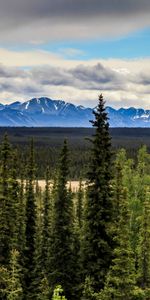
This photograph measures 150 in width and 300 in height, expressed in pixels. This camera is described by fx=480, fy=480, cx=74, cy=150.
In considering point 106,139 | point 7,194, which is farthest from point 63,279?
point 106,139

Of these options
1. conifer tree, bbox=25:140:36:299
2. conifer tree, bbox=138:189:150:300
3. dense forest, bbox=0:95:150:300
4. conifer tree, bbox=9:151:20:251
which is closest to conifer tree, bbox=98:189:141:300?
dense forest, bbox=0:95:150:300

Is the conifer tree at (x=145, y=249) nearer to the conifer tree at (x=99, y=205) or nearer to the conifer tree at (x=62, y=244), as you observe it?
the conifer tree at (x=62, y=244)

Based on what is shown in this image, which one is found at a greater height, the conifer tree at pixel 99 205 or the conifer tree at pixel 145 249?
the conifer tree at pixel 99 205

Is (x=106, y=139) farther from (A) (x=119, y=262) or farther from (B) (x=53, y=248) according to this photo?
(B) (x=53, y=248)

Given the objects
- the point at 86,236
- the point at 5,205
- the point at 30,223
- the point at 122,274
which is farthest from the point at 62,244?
the point at 30,223

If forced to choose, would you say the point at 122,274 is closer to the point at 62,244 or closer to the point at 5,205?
the point at 62,244

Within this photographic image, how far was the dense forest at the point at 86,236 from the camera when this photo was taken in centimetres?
2764

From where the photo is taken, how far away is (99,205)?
97.1 feet

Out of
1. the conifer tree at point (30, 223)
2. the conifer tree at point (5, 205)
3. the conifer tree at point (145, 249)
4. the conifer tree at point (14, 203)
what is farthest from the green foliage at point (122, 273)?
the conifer tree at point (30, 223)

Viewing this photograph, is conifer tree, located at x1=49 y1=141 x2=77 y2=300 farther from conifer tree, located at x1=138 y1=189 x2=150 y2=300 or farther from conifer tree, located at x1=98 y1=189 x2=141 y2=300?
conifer tree, located at x1=98 y1=189 x2=141 y2=300

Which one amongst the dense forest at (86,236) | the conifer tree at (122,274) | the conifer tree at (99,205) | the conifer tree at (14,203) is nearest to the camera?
the conifer tree at (122,274)

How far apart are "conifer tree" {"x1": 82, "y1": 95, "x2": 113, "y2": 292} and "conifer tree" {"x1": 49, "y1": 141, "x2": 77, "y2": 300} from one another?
8.63 meters

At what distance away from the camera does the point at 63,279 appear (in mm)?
38719

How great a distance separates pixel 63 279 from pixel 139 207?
2259 cm
